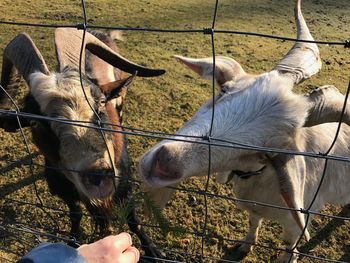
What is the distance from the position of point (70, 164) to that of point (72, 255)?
1.64m

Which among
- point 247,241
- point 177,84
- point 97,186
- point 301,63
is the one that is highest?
point 301,63

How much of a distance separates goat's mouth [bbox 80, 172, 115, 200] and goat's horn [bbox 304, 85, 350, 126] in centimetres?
135

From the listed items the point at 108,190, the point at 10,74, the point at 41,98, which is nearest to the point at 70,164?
the point at 108,190

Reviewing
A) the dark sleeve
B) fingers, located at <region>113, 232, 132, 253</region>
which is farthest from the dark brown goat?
the dark sleeve

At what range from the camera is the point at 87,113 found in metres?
3.18

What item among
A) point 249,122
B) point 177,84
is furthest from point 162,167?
point 177,84

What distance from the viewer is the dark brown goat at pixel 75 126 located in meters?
3.00

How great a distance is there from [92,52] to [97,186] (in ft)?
4.46

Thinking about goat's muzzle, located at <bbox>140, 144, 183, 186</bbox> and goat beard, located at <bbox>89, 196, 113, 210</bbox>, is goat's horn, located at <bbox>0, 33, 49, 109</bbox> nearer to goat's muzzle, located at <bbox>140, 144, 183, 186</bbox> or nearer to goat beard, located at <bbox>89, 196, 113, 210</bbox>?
goat beard, located at <bbox>89, 196, 113, 210</bbox>

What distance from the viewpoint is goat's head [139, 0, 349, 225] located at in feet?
7.79

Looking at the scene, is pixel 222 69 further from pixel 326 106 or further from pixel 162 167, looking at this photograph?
pixel 162 167

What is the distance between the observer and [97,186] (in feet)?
9.68

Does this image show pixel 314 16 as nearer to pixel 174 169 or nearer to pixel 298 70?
pixel 298 70

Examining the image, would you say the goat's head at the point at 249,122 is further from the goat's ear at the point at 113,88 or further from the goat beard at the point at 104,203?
the goat's ear at the point at 113,88
